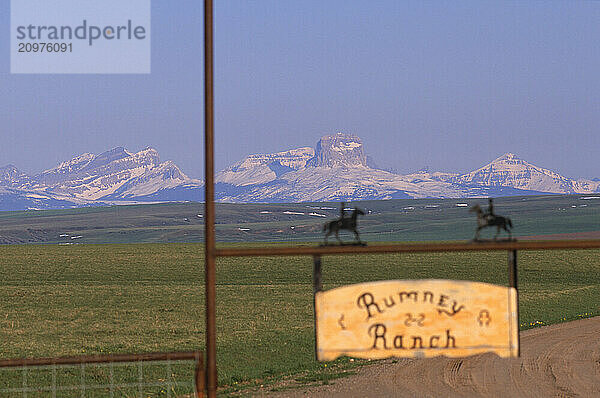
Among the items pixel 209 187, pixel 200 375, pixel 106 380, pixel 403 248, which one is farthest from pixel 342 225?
pixel 106 380

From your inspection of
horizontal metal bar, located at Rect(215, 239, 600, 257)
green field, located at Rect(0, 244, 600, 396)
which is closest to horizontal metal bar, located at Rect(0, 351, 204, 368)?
horizontal metal bar, located at Rect(215, 239, 600, 257)

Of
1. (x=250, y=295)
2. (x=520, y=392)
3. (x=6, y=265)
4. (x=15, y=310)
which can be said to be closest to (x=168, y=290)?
(x=250, y=295)

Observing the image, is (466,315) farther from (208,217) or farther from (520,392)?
(520,392)

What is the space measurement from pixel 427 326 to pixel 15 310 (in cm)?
3858

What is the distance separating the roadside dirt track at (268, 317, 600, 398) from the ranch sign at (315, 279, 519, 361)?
8.73 m

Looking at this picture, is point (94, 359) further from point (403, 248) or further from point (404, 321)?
point (403, 248)

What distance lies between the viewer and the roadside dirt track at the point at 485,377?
19016 mm

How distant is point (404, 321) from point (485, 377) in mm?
11217

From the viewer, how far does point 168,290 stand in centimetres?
5466

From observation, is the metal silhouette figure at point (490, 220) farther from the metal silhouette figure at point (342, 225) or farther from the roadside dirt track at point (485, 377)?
the roadside dirt track at point (485, 377)

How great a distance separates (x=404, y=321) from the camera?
33.9 feet

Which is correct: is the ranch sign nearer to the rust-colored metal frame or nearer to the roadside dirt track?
the rust-colored metal frame

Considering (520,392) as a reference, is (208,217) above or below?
above

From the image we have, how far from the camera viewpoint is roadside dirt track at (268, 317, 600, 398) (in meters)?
19.0
